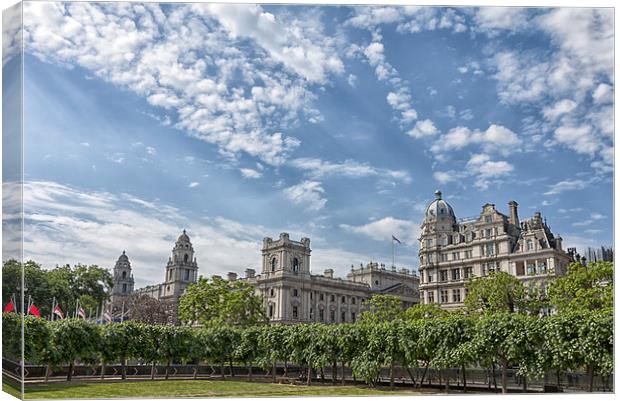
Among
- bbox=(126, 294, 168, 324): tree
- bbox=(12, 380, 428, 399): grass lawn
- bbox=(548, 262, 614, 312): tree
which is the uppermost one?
bbox=(126, 294, 168, 324): tree

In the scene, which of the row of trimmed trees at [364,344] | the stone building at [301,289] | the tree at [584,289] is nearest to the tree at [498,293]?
the tree at [584,289]

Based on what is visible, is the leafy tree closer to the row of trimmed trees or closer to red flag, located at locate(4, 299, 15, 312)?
the row of trimmed trees

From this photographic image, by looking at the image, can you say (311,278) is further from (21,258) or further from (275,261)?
(21,258)

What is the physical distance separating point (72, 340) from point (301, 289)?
4454 cm

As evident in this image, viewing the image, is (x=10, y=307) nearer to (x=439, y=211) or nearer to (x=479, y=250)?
(x=479, y=250)

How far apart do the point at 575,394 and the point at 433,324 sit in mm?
6992

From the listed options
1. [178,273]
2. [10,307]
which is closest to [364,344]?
[10,307]

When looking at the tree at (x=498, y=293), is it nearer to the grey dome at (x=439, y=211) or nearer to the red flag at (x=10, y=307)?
the grey dome at (x=439, y=211)

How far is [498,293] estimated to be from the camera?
4291 centimetres

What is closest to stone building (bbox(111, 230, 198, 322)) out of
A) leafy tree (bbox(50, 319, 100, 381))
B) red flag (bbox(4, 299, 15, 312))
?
leafy tree (bbox(50, 319, 100, 381))

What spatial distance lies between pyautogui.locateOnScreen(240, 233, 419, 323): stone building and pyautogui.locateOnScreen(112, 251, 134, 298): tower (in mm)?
49591

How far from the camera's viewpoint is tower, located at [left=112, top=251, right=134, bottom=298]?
12296cm

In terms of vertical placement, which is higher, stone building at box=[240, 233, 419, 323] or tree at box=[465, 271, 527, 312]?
stone building at box=[240, 233, 419, 323]

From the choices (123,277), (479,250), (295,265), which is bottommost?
(479,250)
